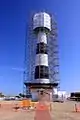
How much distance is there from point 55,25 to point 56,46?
31.9 ft

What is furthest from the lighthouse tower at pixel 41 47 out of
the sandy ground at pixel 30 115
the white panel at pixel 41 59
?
the sandy ground at pixel 30 115

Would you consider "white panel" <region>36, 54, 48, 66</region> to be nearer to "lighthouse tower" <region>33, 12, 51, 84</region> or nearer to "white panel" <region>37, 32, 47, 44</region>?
"lighthouse tower" <region>33, 12, 51, 84</region>

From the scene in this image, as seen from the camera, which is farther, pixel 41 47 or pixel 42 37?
pixel 42 37

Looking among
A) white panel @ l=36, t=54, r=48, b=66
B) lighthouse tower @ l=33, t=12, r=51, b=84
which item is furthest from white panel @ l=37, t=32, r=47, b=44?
white panel @ l=36, t=54, r=48, b=66

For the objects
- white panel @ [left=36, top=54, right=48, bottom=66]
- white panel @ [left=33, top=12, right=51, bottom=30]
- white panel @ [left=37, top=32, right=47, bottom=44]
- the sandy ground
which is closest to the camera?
the sandy ground

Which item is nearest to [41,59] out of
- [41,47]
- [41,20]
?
[41,47]

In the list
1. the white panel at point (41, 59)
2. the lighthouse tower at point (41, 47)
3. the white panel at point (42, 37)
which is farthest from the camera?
the white panel at point (42, 37)

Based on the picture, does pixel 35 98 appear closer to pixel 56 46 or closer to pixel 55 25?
pixel 56 46

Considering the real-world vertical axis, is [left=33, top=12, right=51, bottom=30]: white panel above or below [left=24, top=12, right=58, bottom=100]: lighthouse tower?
above

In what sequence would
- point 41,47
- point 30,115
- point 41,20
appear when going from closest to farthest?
point 30,115 → point 41,47 → point 41,20

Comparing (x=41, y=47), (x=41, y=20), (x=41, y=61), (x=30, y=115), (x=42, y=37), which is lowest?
(x=30, y=115)

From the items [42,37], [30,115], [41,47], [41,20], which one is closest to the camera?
[30,115]

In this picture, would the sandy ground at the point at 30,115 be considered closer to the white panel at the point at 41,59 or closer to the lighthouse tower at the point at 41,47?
the lighthouse tower at the point at 41,47

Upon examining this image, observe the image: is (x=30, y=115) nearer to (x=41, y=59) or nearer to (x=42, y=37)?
(x=41, y=59)
